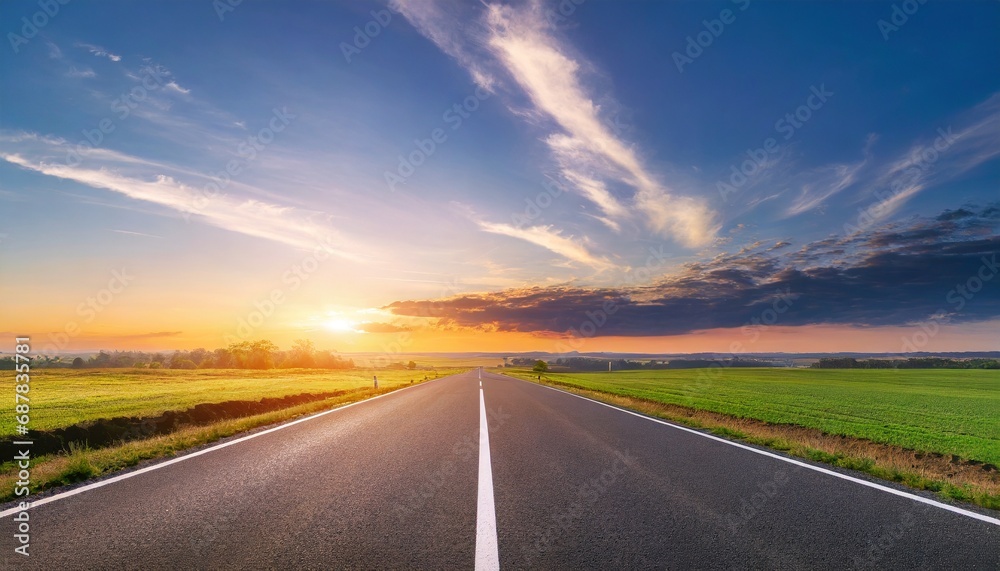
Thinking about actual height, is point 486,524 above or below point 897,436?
above

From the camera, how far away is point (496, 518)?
4.79 metres

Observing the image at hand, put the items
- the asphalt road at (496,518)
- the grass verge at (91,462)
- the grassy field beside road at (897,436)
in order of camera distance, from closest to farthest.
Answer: the asphalt road at (496,518) < the grass verge at (91,462) < the grassy field beside road at (897,436)

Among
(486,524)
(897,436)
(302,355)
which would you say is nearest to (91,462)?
(486,524)

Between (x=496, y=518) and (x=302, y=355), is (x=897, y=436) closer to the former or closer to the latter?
(x=496, y=518)

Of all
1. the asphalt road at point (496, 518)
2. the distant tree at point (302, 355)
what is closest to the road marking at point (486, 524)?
the asphalt road at point (496, 518)

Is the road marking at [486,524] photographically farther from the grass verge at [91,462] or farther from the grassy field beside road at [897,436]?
the grassy field beside road at [897,436]

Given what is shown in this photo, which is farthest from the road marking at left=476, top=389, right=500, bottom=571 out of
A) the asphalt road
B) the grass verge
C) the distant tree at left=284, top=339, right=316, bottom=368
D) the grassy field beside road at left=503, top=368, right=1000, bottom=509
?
the distant tree at left=284, top=339, right=316, bottom=368

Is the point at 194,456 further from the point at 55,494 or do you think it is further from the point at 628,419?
the point at 628,419

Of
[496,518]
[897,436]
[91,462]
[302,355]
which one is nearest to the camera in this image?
[496,518]

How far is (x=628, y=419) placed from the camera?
1427cm

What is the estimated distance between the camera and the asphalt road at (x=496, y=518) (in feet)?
12.5

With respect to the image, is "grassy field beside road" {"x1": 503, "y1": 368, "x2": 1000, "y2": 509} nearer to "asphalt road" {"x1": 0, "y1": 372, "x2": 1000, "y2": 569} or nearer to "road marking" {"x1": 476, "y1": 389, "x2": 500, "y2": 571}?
"asphalt road" {"x1": 0, "y1": 372, "x2": 1000, "y2": 569}

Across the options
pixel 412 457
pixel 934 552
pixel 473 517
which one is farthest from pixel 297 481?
pixel 934 552

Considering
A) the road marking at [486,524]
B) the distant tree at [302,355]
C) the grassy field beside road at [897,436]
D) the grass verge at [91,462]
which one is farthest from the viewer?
the distant tree at [302,355]
